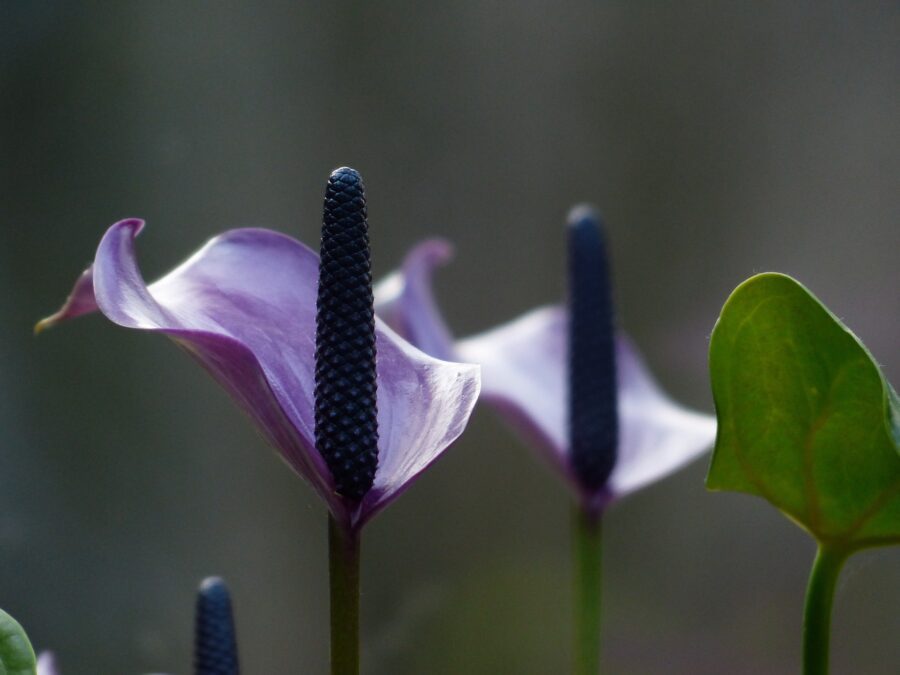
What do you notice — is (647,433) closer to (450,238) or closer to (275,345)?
(275,345)

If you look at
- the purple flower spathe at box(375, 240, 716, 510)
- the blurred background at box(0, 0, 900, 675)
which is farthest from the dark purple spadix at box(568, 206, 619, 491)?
the blurred background at box(0, 0, 900, 675)

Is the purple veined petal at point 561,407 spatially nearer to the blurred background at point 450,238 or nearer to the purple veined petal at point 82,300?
the purple veined petal at point 82,300

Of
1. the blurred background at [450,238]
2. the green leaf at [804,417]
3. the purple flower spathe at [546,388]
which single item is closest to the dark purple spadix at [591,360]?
the purple flower spathe at [546,388]

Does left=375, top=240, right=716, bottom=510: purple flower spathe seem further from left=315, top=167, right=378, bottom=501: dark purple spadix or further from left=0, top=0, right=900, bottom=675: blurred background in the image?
left=0, top=0, right=900, bottom=675: blurred background

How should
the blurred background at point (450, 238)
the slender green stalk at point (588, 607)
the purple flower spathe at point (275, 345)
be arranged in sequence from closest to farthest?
the purple flower spathe at point (275, 345) < the slender green stalk at point (588, 607) < the blurred background at point (450, 238)

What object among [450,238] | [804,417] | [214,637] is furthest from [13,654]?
[450,238]
